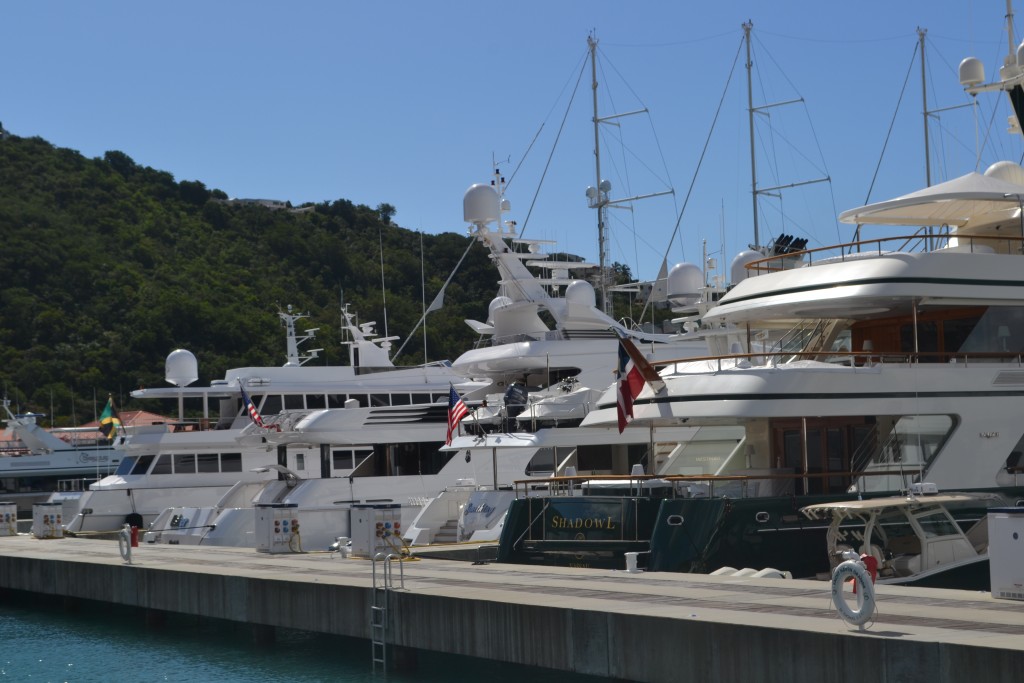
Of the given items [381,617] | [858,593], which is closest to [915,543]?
[858,593]

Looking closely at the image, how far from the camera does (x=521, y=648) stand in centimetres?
1448

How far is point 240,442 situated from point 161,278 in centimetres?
4326

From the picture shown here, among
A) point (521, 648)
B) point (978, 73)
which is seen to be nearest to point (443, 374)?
point (978, 73)

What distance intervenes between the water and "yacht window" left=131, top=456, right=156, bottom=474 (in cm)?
1597

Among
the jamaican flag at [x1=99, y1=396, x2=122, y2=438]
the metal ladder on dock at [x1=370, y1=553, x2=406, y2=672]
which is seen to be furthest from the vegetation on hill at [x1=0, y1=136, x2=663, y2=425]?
the metal ladder on dock at [x1=370, y1=553, x2=406, y2=672]

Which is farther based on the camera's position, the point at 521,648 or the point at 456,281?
the point at 456,281

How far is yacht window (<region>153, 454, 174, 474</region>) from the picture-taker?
4091 centimetres

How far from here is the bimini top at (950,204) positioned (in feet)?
73.5

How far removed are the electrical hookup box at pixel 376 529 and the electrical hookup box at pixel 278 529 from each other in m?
2.37

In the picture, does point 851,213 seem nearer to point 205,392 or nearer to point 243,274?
point 205,392

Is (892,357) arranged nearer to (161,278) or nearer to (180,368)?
(180,368)

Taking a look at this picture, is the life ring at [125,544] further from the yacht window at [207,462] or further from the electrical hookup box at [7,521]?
the yacht window at [207,462]

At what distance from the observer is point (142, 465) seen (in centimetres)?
4091

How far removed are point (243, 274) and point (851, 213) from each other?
65.5 meters
